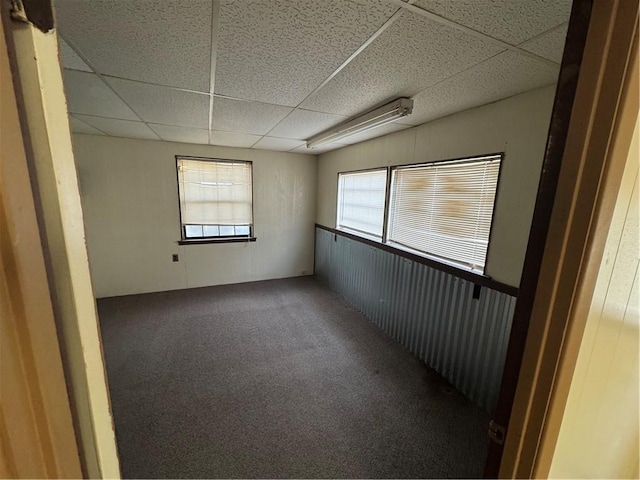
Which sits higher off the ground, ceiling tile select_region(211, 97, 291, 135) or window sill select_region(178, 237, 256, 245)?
ceiling tile select_region(211, 97, 291, 135)

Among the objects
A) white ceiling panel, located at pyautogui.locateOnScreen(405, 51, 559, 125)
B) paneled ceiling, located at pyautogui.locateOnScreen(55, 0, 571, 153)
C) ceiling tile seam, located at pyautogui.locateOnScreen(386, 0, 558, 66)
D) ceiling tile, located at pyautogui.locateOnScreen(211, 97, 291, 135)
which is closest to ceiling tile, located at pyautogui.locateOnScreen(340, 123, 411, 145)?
paneled ceiling, located at pyautogui.locateOnScreen(55, 0, 571, 153)

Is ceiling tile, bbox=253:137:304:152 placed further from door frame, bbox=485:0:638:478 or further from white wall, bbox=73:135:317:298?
door frame, bbox=485:0:638:478

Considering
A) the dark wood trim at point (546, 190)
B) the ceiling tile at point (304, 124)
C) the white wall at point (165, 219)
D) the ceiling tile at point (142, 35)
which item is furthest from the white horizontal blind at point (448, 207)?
the white wall at point (165, 219)

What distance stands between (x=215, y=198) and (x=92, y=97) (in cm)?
220

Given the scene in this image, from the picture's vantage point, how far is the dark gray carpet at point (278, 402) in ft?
5.18

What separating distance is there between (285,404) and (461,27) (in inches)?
97.3

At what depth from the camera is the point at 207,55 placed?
131cm

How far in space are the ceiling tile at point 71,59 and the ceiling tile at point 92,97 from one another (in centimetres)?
6

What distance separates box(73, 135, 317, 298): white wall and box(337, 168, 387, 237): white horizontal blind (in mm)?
924

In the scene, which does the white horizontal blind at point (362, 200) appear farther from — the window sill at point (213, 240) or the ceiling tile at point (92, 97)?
the ceiling tile at point (92, 97)

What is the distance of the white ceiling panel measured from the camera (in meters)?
1.33

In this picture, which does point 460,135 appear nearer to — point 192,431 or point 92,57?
point 92,57

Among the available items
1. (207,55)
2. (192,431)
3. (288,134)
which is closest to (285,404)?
(192,431)

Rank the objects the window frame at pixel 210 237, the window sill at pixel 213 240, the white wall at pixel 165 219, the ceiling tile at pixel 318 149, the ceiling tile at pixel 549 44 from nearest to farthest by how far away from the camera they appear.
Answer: the ceiling tile at pixel 549 44 → the white wall at pixel 165 219 → the ceiling tile at pixel 318 149 → the window frame at pixel 210 237 → the window sill at pixel 213 240
